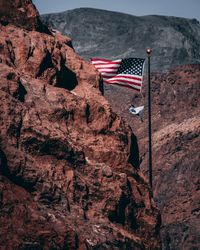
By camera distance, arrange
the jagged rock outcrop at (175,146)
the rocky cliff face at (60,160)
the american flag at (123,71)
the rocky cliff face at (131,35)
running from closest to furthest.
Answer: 1. the rocky cliff face at (60,160)
2. the american flag at (123,71)
3. the jagged rock outcrop at (175,146)
4. the rocky cliff face at (131,35)

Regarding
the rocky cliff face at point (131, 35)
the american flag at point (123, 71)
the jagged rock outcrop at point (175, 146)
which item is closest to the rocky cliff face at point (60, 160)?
the american flag at point (123, 71)

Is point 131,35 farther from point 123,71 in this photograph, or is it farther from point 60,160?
point 60,160

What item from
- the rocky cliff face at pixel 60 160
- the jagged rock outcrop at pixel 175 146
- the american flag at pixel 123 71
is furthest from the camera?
the jagged rock outcrop at pixel 175 146

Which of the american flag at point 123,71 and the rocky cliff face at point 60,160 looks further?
the american flag at point 123,71

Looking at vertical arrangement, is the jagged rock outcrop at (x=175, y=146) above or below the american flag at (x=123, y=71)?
below

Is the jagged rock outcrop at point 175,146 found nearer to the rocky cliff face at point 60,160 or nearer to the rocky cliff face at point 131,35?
the rocky cliff face at point 131,35

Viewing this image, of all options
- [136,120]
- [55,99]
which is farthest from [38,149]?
[136,120]
